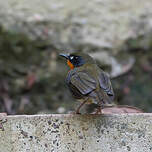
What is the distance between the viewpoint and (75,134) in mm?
3293

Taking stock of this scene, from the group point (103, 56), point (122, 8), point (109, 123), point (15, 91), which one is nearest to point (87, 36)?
point (103, 56)

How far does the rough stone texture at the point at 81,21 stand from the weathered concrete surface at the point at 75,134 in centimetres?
326

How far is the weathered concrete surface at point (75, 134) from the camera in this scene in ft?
10.7

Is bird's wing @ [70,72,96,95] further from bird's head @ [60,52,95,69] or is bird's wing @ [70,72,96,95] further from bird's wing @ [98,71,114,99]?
bird's head @ [60,52,95,69]

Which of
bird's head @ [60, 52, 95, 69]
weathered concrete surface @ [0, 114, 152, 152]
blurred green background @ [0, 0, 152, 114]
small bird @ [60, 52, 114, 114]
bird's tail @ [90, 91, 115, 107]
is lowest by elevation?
weathered concrete surface @ [0, 114, 152, 152]

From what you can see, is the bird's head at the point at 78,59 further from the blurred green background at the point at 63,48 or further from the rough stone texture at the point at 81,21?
the rough stone texture at the point at 81,21

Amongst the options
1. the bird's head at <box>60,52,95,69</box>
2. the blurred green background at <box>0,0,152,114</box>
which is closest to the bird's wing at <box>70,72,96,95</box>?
the bird's head at <box>60,52,95,69</box>

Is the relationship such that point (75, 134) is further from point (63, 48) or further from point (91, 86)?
point (63, 48)

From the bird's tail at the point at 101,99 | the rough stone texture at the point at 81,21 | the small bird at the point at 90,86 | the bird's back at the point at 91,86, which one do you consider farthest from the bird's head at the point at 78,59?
the rough stone texture at the point at 81,21

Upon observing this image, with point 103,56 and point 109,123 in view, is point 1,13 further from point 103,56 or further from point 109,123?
point 109,123

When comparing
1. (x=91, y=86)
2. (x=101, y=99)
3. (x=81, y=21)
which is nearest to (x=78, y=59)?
(x=91, y=86)

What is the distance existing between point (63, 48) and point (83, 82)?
3085 millimetres

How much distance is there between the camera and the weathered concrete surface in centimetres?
326

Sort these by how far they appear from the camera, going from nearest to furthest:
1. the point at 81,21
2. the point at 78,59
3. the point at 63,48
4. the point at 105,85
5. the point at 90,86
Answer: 1. the point at 90,86
2. the point at 105,85
3. the point at 78,59
4. the point at 63,48
5. the point at 81,21
